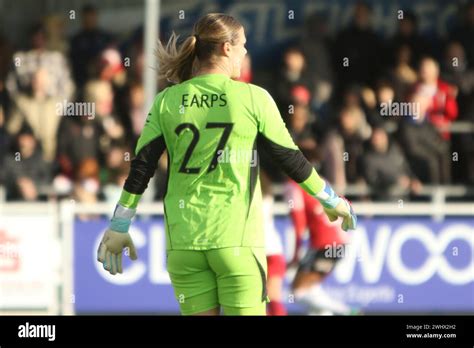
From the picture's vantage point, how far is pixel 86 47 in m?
14.3

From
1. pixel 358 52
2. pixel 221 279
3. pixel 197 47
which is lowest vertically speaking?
pixel 221 279

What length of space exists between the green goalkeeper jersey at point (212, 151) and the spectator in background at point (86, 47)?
27.1 feet

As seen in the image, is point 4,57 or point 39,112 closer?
point 39,112

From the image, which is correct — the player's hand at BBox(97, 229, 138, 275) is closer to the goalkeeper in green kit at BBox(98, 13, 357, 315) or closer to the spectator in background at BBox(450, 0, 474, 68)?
the goalkeeper in green kit at BBox(98, 13, 357, 315)

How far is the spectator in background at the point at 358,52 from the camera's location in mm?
14273

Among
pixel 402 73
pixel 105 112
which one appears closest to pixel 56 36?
pixel 105 112

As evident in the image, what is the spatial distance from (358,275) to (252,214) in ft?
20.0

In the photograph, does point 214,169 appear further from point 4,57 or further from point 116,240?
point 4,57

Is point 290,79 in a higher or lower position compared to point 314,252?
higher

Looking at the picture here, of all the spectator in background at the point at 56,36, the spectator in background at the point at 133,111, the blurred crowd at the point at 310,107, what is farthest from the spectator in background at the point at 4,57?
the spectator in background at the point at 133,111

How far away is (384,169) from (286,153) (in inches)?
297

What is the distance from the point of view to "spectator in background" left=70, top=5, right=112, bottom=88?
46.5 feet

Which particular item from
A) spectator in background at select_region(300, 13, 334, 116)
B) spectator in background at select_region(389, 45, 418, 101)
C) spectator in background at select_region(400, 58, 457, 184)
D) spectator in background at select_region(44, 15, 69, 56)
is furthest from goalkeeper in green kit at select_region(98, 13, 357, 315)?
spectator in background at select_region(44, 15, 69, 56)

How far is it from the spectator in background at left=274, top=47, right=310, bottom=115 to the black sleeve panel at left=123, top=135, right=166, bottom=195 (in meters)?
7.52
